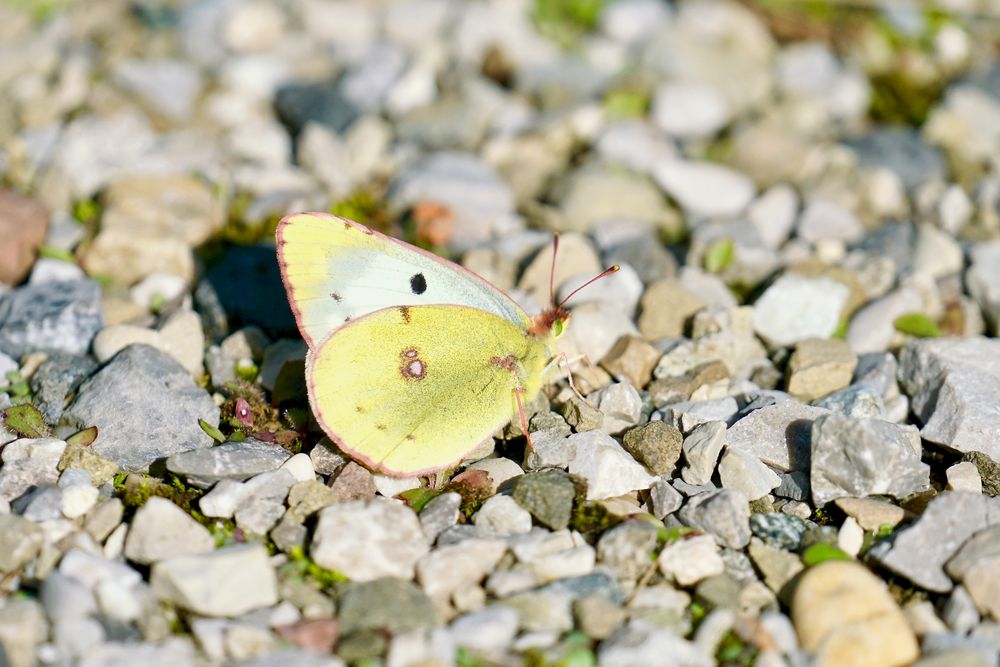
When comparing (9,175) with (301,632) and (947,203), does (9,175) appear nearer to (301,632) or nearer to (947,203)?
(301,632)

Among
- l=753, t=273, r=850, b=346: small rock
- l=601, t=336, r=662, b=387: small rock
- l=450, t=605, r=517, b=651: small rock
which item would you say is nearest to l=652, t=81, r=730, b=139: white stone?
l=753, t=273, r=850, b=346: small rock

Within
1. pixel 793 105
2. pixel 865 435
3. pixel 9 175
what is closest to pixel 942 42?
pixel 793 105

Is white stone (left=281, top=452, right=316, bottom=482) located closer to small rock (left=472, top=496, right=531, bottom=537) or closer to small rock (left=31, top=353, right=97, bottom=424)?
small rock (left=472, top=496, right=531, bottom=537)

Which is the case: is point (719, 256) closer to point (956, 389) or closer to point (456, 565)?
point (956, 389)

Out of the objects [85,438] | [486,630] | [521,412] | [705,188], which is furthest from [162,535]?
[705,188]

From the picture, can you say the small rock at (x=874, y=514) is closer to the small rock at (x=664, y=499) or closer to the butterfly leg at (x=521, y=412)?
the small rock at (x=664, y=499)

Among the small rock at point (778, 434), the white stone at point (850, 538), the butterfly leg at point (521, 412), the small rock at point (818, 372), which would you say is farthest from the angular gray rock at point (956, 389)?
the butterfly leg at point (521, 412)
